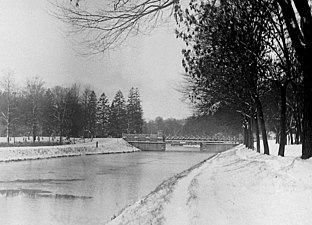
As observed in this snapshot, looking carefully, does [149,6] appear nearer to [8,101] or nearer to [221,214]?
[221,214]

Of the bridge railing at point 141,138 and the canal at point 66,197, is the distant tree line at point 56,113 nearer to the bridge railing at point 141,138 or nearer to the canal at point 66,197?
the bridge railing at point 141,138

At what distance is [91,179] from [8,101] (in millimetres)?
29664

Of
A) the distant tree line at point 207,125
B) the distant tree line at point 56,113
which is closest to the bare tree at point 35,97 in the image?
the distant tree line at point 56,113

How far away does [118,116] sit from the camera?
82688 mm

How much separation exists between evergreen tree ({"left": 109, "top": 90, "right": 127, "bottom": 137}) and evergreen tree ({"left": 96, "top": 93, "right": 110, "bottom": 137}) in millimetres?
1033

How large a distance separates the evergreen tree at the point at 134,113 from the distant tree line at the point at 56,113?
186 centimetres

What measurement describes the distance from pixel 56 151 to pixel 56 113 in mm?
14562

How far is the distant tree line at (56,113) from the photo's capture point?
5094 cm

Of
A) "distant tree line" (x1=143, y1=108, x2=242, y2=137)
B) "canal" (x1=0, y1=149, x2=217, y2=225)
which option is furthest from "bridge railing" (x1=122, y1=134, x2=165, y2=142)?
"canal" (x1=0, y1=149, x2=217, y2=225)

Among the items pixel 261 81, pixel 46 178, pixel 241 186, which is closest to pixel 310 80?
pixel 241 186

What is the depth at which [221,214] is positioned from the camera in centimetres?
643

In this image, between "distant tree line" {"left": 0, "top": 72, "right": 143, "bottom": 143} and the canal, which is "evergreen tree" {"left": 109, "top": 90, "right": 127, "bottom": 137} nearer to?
"distant tree line" {"left": 0, "top": 72, "right": 143, "bottom": 143}

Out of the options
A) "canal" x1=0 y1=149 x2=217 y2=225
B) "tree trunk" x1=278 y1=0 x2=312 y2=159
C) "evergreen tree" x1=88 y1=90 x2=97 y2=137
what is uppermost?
"evergreen tree" x1=88 y1=90 x2=97 y2=137

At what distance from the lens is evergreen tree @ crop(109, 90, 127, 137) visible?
8056cm
